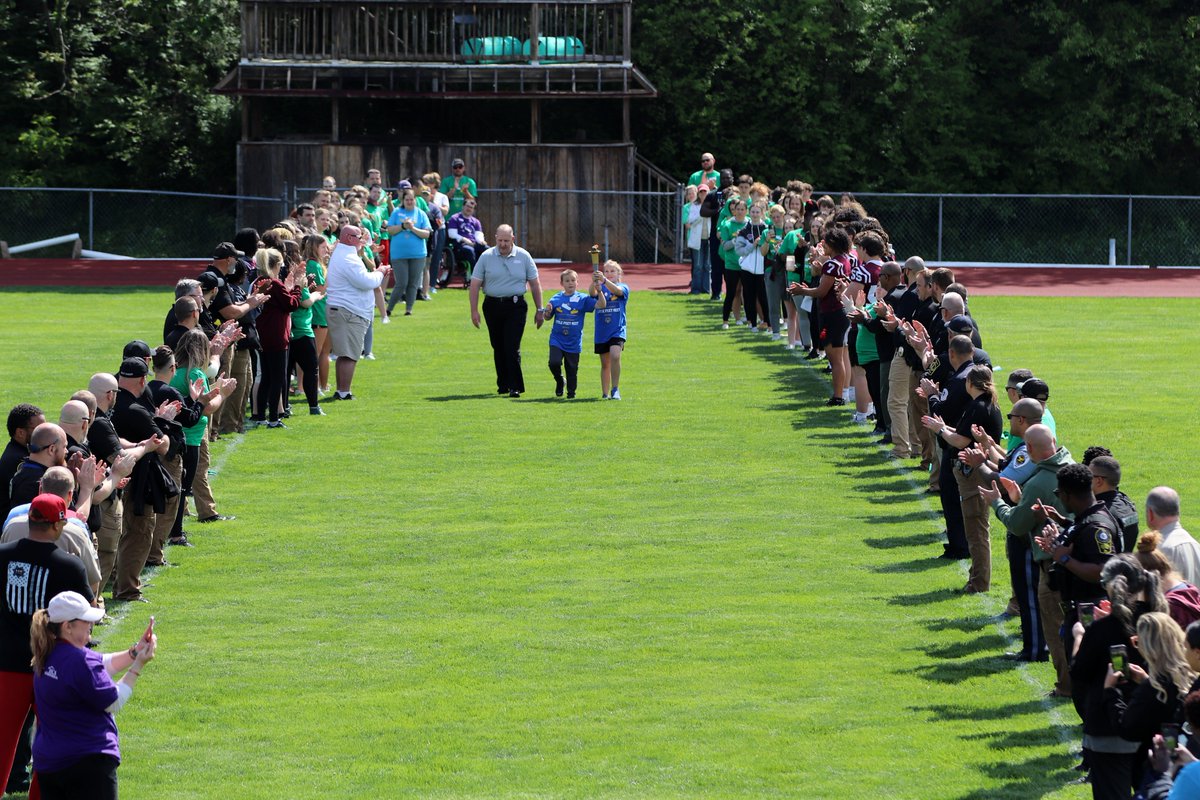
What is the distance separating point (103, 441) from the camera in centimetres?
1162

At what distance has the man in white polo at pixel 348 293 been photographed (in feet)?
66.7

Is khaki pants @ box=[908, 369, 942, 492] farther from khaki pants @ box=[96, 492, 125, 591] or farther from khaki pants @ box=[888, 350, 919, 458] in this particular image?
khaki pants @ box=[96, 492, 125, 591]

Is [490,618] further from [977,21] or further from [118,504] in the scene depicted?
[977,21]

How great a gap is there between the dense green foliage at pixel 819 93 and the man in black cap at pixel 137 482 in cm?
2911

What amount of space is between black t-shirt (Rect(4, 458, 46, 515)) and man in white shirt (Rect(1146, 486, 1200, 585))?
6063 mm

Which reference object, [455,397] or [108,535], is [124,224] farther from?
[108,535]

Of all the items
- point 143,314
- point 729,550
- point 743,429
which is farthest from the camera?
point 143,314

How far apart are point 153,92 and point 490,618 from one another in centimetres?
3258

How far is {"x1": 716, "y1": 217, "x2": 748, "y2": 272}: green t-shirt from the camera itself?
25453 mm

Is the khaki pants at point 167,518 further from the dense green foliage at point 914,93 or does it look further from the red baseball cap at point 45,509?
the dense green foliage at point 914,93

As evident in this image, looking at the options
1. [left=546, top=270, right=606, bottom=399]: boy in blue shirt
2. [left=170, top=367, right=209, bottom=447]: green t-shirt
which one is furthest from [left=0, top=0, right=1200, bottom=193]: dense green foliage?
[left=170, top=367, right=209, bottom=447]: green t-shirt

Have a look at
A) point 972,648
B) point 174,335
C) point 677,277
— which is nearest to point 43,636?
point 972,648

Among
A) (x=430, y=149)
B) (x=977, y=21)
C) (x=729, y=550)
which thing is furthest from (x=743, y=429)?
(x=977, y=21)

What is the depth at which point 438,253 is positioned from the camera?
99.9 feet
